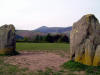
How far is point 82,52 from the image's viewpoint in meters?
9.06

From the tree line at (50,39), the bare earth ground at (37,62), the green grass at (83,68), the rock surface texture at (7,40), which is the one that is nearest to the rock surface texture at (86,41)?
the green grass at (83,68)

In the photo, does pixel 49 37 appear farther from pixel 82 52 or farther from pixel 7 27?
pixel 82 52

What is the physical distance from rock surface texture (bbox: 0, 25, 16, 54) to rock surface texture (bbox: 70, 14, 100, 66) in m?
6.91

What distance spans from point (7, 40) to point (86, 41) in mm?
8191

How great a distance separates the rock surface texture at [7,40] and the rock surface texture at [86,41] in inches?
272

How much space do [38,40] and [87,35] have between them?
42.5m

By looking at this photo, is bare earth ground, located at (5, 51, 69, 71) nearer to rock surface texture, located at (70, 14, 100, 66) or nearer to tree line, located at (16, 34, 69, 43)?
rock surface texture, located at (70, 14, 100, 66)

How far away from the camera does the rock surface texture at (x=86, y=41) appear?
8688 millimetres

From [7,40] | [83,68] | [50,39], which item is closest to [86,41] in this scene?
[83,68]

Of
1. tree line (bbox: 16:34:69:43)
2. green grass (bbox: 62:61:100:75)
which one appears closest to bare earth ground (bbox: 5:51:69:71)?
green grass (bbox: 62:61:100:75)

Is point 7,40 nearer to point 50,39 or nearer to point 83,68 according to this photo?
point 83,68

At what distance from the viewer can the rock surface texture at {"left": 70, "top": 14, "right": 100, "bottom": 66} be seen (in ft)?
28.5

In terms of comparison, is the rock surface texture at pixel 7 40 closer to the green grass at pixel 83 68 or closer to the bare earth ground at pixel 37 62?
the bare earth ground at pixel 37 62

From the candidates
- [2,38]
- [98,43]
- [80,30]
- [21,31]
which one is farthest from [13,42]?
[21,31]
